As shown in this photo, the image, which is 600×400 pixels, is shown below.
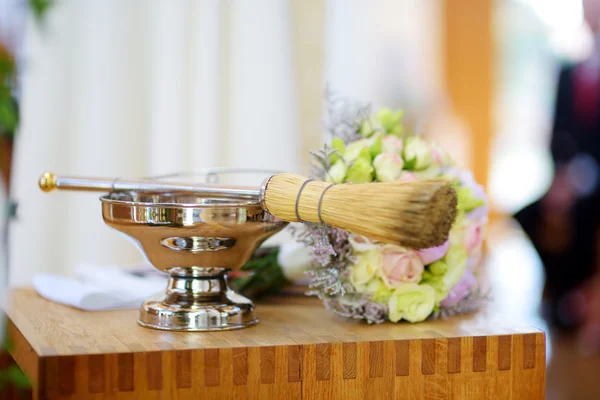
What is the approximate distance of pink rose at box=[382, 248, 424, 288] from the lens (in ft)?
2.72

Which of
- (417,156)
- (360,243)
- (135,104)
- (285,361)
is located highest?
(135,104)

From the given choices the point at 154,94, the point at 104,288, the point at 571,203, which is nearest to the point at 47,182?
the point at 104,288

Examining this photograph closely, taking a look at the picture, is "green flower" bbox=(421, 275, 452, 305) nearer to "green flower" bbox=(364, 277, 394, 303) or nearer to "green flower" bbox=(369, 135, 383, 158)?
"green flower" bbox=(364, 277, 394, 303)

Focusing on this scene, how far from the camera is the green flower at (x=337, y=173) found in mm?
822

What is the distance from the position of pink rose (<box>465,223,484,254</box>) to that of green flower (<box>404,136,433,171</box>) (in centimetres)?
10

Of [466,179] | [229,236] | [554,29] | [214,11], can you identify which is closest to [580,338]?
[554,29]

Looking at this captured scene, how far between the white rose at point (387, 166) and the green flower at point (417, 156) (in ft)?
0.11

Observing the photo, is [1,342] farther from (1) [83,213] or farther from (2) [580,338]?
Answer: (2) [580,338]

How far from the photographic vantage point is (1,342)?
2.74 feet

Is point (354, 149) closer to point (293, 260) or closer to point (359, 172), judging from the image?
point (359, 172)

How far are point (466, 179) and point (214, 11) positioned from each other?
86cm

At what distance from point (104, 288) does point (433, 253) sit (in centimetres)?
44

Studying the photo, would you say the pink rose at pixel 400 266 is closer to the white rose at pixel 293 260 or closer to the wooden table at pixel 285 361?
the wooden table at pixel 285 361

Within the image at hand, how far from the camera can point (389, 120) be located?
925 millimetres
